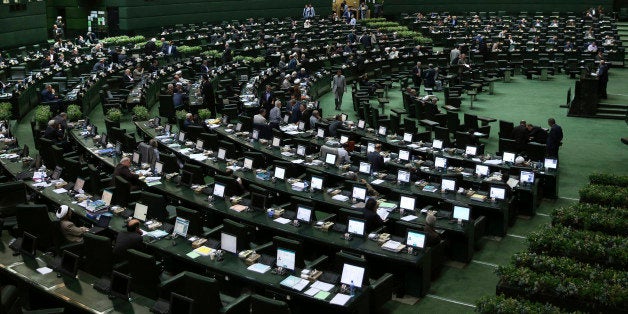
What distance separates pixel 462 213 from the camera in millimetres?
15586

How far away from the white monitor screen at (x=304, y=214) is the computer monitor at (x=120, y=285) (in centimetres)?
481

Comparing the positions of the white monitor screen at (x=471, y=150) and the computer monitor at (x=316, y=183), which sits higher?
→ the white monitor screen at (x=471, y=150)

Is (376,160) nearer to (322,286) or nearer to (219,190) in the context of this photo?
(219,190)

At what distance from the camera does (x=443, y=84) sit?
36.3 meters

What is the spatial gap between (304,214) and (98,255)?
15.5 feet

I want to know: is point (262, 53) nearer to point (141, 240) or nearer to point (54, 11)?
point (54, 11)

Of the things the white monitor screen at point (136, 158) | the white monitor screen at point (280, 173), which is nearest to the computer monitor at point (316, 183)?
the white monitor screen at point (280, 173)

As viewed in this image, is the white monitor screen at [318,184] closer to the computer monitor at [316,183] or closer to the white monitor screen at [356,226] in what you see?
the computer monitor at [316,183]

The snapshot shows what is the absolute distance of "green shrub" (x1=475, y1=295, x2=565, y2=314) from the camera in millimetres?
10781

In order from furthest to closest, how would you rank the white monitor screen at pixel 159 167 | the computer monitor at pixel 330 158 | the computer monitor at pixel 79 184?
the computer monitor at pixel 330 158 < the white monitor screen at pixel 159 167 < the computer monitor at pixel 79 184

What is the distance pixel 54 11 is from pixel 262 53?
17352 mm

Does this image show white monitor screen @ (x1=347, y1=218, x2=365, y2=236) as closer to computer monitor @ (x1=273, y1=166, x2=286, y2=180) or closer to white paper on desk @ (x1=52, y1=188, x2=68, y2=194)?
computer monitor @ (x1=273, y1=166, x2=286, y2=180)

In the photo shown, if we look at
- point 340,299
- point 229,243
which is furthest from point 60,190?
point 340,299

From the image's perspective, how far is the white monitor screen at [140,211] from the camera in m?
15.2
